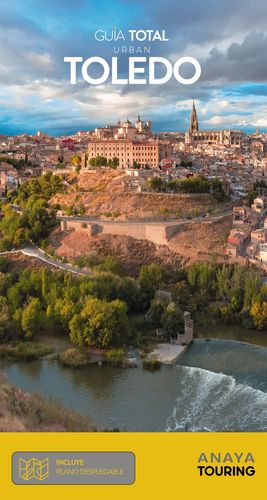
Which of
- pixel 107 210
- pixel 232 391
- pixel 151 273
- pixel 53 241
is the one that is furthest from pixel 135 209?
pixel 232 391

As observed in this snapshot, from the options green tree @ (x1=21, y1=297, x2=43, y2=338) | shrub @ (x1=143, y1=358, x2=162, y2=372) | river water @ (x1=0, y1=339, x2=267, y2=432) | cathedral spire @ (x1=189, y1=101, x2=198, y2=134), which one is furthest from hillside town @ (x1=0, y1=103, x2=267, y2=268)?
cathedral spire @ (x1=189, y1=101, x2=198, y2=134)

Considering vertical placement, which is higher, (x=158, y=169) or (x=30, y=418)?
(x=158, y=169)

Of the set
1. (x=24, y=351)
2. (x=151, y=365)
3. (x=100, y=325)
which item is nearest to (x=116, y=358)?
(x=151, y=365)

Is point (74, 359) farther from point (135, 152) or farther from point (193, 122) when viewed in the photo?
point (193, 122)

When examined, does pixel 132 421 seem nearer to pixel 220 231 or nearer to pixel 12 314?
pixel 12 314

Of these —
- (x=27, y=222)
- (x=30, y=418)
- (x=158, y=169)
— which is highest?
(x=158, y=169)

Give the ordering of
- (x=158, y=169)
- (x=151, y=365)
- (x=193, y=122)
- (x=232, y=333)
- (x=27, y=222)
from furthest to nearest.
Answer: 1. (x=193, y=122)
2. (x=158, y=169)
3. (x=27, y=222)
4. (x=232, y=333)
5. (x=151, y=365)
